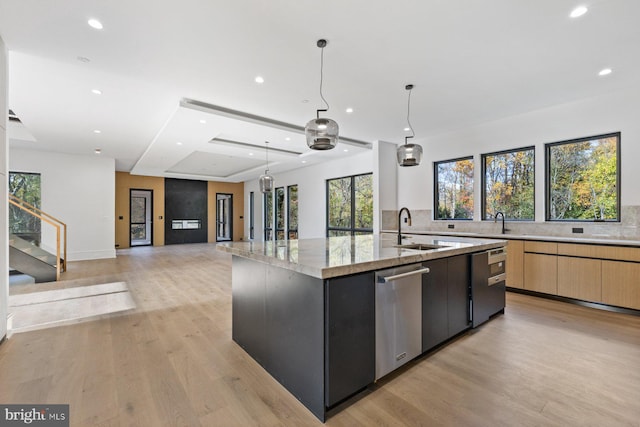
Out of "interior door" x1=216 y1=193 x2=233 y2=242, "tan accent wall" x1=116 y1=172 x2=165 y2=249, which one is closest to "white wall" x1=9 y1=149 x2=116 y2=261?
"tan accent wall" x1=116 y1=172 x2=165 y2=249

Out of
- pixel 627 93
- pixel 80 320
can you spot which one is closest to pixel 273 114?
pixel 80 320

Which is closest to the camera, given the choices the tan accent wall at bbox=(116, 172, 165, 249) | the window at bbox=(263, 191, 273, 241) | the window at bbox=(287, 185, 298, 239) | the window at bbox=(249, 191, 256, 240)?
the window at bbox=(287, 185, 298, 239)

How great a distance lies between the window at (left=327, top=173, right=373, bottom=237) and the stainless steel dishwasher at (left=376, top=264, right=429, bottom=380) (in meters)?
5.26

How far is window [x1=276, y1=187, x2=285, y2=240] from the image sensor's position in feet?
36.1

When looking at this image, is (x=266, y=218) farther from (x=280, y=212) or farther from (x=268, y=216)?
(x=280, y=212)

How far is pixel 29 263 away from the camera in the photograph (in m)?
5.29

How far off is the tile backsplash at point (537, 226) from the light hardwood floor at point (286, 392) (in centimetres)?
124

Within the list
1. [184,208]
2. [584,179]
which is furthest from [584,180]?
[184,208]

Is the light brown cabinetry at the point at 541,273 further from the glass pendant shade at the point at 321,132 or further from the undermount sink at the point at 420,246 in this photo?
the glass pendant shade at the point at 321,132

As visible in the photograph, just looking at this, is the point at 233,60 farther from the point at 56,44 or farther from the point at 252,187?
the point at 252,187

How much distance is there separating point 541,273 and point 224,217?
12594mm

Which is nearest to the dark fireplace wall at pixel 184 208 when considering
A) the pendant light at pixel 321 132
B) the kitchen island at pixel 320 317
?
the kitchen island at pixel 320 317

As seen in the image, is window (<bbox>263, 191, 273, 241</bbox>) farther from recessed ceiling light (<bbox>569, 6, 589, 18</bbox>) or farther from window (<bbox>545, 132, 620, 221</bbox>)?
recessed ceiling light (<bbox>569, 6, 589, 18</bbox>)

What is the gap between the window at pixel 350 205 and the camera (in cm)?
771
